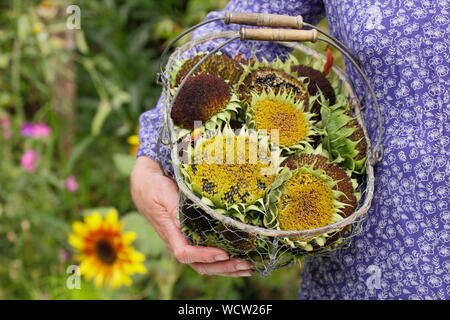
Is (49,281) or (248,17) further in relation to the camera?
(49,281)

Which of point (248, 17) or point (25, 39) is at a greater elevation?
point (25, 39)

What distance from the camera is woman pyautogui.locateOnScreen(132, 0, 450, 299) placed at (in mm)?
786

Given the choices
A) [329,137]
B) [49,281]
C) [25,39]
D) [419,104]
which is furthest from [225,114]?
[25,39]

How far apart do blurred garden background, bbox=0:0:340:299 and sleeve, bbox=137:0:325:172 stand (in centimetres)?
50

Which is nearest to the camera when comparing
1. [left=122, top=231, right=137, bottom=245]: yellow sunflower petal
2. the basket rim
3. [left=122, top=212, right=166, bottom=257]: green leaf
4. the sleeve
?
the basket rim

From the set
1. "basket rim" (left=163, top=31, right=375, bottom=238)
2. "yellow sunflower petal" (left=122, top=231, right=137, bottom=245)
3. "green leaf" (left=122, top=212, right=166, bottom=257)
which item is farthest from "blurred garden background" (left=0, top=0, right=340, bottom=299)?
"basket rim" (left=163, top=31, right=375, bottom=238)

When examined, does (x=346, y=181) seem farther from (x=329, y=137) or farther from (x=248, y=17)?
(x=248, y=17)

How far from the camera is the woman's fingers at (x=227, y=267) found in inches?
31.9

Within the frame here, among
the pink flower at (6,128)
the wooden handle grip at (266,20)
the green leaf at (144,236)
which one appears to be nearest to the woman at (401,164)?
the wooden handle grip at (266,20)

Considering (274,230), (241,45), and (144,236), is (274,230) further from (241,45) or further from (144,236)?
(144,236)

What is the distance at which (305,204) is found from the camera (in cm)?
75

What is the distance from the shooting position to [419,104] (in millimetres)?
796

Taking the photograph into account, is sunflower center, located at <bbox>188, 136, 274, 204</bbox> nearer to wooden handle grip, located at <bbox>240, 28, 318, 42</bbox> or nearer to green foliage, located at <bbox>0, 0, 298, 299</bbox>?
wooden handle grip, located at <bbox>240, 28, 318, 42</bbox>

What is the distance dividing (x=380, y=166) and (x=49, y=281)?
1.05 metres
